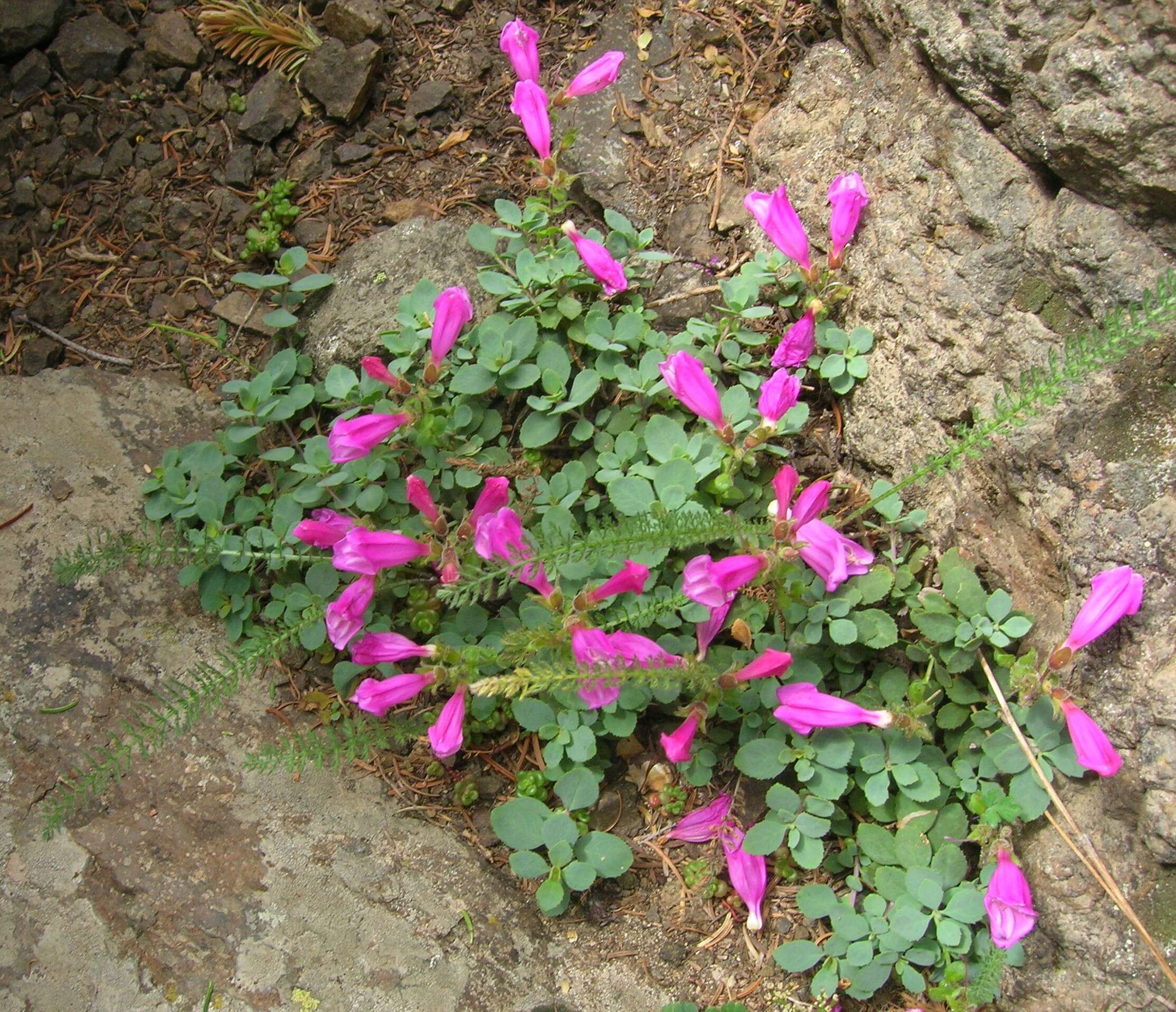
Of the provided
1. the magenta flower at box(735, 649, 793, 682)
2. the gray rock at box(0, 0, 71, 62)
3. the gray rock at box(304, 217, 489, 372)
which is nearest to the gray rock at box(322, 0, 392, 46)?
the gray rock at box(304, 217, 489, 372)

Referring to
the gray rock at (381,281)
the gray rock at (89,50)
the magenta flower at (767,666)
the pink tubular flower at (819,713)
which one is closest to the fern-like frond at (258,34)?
the gray rock at (89,50)

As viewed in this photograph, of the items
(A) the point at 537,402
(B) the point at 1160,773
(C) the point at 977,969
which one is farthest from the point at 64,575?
(B) the point at 1160,773

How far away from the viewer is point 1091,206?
2447 mm

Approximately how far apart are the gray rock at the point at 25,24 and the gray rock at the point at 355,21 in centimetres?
112

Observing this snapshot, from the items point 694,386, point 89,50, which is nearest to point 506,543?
point 694,386

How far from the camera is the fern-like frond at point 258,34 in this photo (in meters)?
3.90

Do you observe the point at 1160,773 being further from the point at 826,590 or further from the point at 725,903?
the point at 725,903

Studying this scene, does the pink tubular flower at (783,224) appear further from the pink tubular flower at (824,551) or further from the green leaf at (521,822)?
the green leaf at (521,822)

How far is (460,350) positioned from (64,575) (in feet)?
4.48

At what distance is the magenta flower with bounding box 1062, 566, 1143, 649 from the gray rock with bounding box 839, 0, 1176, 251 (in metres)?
0.80

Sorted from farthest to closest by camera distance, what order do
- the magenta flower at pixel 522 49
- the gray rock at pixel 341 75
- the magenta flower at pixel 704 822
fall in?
the gray rock at pixel 341 75 → the magenta flower at pixel 522 49 → the magenta flower at pixel 704 822

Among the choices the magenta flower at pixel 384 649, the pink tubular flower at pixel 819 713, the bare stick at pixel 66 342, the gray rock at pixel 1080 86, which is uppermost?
the gray rock at pixel 1080 86

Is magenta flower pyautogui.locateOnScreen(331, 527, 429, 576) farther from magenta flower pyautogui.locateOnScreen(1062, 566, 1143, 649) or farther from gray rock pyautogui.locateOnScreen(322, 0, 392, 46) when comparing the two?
gray rock pyautogui.locateOnScreen(322, 0, 392, 46)

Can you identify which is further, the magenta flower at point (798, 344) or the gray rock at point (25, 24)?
the gray rock at point (25, 24)
